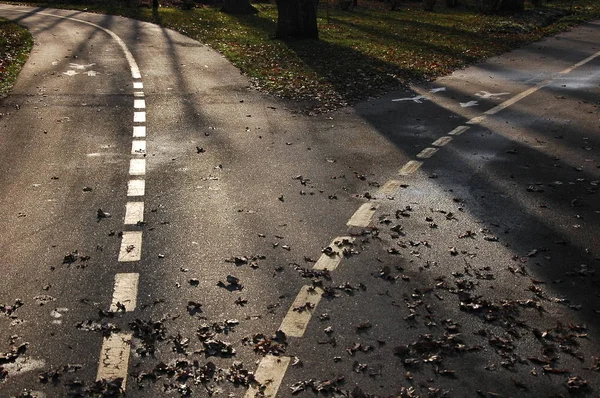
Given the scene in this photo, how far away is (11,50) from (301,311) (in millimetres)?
18195

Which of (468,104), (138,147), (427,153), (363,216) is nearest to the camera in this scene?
(363,216)

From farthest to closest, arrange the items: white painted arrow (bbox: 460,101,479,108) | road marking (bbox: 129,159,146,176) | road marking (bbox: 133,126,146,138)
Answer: white painted arrow (bbox: 460,101,479,108), road marking (bbox: 133,126,146,138), road marking (bbox: 129,159,146,176)

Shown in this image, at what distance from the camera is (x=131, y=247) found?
7.27 metres

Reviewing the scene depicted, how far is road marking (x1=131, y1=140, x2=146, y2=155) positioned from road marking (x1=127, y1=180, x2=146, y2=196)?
4.94 ft

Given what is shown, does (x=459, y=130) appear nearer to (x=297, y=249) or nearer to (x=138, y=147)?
(x=138, y=147)

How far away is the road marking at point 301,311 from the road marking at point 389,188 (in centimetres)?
297

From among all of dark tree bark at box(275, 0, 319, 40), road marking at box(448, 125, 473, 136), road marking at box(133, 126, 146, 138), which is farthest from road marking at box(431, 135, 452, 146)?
dark tree bark at box(275, 0, 319, 40)

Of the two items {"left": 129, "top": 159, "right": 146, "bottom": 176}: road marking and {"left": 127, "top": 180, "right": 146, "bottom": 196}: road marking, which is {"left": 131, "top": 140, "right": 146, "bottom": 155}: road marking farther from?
{"left": 127, "top": 180, "right": 146, "bottom": 196}: road marking

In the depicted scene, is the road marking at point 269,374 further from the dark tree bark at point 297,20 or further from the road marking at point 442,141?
the dark tree bark at point 297,20

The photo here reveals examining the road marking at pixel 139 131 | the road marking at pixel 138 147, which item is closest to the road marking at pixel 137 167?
the road marking at pixel 138 147

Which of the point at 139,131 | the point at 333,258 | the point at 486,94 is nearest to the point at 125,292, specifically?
the point at 333,258

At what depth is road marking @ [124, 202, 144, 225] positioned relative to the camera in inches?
316

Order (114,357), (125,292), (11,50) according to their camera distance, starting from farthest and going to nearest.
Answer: (11,50) < (125,292) < (114,357)

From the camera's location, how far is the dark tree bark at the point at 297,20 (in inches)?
951
